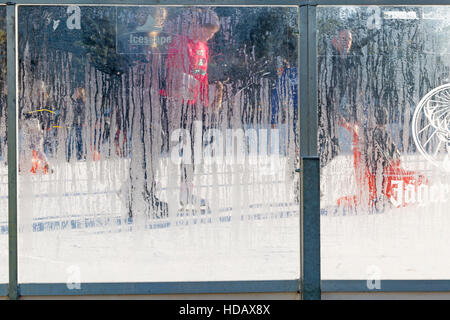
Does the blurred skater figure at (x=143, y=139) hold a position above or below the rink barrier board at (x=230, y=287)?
above

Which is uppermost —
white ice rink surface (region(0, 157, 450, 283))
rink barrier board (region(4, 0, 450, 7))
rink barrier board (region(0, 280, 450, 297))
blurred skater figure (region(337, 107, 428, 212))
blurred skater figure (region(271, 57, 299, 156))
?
rink barrier board (region(4, 0, 450, 7))

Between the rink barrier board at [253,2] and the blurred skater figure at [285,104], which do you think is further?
the blurred skater figure at [285,104]

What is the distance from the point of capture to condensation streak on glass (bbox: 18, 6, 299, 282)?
17.6 ft

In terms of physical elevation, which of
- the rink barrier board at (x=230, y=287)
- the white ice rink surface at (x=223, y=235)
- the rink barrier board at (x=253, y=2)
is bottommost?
the rink barrier board at (x=230, y=287)

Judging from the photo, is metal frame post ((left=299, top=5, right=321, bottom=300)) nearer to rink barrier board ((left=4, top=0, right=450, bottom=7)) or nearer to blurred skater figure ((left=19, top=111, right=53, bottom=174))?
rink barrier board ((left=4, top=0, right=450, bottom=7))

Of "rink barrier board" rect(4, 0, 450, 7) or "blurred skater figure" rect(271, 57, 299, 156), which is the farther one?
"blurred skater figure" rect(271, 57, 299, 156)

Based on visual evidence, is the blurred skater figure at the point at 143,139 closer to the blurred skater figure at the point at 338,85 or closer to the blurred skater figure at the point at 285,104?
the blurred skater figure at the point at 285,104

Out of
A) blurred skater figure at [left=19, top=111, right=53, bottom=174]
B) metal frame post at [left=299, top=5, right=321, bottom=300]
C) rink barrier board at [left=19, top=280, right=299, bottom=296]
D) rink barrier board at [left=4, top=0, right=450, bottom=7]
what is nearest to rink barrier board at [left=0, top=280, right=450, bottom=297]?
rink barrier board at [left=19, top=280, right=299, bottom=296]

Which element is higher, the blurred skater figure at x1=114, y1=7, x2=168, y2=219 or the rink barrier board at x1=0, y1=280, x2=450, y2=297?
the blurred skater figure at x1=114, y1=7, x2=168, y2=219

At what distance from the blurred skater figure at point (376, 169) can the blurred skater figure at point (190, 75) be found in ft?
3.84

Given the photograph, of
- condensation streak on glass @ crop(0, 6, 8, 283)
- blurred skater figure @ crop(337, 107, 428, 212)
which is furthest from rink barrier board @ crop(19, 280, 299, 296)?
blurred skater figure @ crop(337, 107, 428, 212)

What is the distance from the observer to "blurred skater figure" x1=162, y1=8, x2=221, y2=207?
5.40m

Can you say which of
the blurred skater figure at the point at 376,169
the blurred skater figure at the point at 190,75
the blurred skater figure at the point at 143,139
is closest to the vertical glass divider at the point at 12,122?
the blurred skater figure at the point at 143,139

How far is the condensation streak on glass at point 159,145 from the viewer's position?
17.6ft
